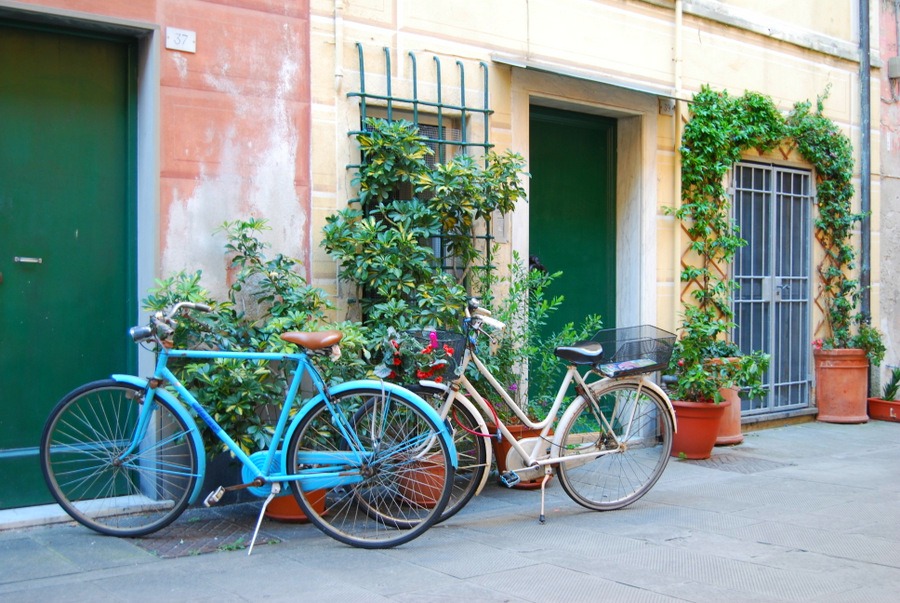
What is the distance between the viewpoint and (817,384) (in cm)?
985

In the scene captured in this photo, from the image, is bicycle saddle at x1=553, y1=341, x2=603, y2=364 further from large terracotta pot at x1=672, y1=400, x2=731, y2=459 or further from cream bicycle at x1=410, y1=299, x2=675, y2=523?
large terracotta pot at x1=672, y1=400, x2=731, y2=459

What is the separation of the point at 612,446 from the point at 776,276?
14.5ft

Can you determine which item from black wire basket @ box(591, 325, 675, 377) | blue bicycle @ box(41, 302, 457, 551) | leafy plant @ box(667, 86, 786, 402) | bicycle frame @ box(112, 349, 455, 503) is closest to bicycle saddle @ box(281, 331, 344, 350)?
blue bicycle @ box(41, 302, 457, 551)

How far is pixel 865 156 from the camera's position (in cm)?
1018

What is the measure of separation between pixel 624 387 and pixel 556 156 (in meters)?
2.94

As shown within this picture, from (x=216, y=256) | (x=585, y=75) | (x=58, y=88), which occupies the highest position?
(x=585, y=75)

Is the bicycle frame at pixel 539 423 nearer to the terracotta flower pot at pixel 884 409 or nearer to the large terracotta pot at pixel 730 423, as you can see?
the large terracotta pot at pixel 730 423

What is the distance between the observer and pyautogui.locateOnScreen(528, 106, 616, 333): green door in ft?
26.9

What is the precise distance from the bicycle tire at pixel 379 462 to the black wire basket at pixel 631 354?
1214 millimetres

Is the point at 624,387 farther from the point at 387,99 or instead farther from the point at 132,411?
the point at 132,411

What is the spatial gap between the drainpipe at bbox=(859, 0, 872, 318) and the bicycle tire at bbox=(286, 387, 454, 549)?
6588 millimetres

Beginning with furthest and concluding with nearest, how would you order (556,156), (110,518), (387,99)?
(556,156), (387,99), (110,518)

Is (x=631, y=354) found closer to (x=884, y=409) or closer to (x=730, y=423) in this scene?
(x=730, y=423)

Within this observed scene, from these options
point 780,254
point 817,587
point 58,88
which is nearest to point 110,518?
point 58,88
